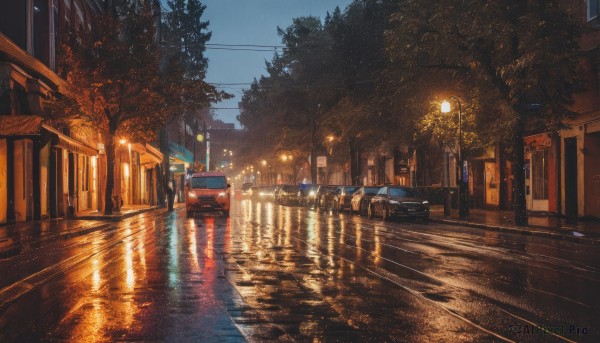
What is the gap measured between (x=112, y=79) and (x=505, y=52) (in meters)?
17.4

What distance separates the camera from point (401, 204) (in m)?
29.9

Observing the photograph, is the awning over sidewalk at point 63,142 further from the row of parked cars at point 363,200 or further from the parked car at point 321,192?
the parked car at point 321,192

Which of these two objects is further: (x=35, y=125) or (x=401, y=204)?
(x=401, y=204)

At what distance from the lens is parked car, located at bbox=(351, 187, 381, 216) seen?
115ft

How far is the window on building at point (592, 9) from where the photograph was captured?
25.3 m

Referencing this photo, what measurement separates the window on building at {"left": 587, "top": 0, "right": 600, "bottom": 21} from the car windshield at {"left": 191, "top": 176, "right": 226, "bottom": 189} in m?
18.4

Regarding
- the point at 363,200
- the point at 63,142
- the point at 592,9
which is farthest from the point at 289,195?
the point at 592,9

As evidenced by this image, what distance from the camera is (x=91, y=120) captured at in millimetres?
32156

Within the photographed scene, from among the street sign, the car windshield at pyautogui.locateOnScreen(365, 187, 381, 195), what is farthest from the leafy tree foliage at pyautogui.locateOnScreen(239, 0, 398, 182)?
the car windshield at pyautogui.locateOnScreen(365, 187, 381, 195)

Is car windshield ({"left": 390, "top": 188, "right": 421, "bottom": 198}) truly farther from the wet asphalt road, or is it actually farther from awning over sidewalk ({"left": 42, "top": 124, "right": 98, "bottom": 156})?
awning over sidewalk ({"left": 42, "top": 124, "right": 98, "bottom": 156})

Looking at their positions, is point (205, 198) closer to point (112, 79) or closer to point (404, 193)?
point (112, 79)

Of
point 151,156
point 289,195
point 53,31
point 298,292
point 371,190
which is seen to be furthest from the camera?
point 289,195

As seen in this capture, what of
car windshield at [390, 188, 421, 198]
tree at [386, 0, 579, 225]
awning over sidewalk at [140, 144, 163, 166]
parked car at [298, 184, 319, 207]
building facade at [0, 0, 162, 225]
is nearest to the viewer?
tree at [386, 0, 579, 225]

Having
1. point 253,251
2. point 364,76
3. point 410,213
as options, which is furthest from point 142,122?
point 253,251
